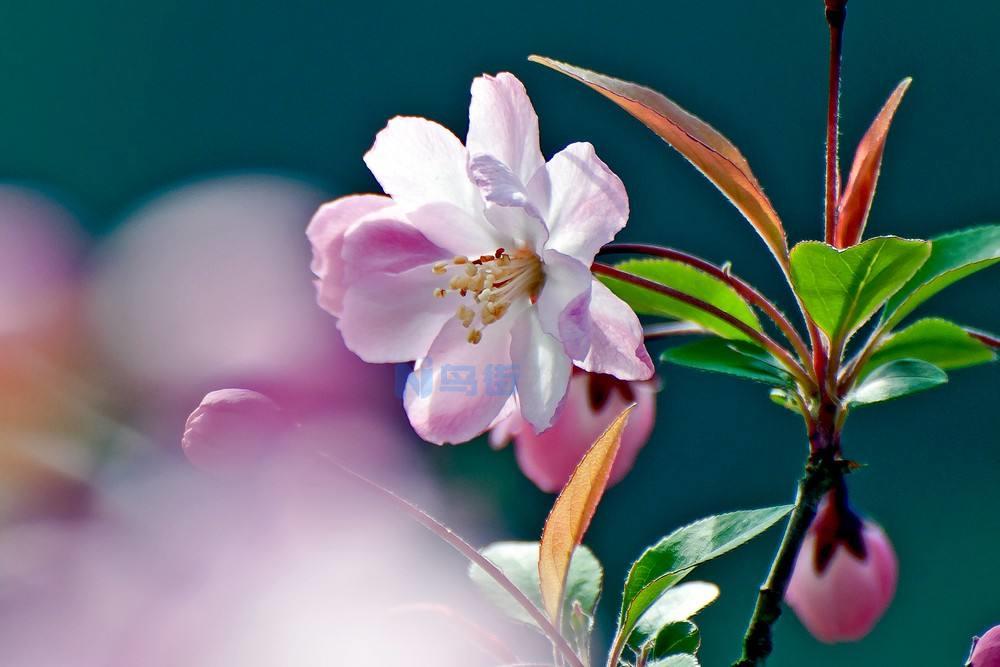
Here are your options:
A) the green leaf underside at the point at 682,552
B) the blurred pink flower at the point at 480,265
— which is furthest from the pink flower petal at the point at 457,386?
the green leaf underside at the point at 682,552

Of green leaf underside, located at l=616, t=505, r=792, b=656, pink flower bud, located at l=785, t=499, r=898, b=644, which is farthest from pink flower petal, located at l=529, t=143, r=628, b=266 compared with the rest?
pink flower bud, located at l=785, t=499, r=898, b=644

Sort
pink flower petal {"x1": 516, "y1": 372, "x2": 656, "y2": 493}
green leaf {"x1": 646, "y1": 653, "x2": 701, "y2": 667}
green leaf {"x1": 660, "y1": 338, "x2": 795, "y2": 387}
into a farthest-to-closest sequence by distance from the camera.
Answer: pink flower petal {"x1": 516, "y1": 372, "x2": 656, "y2": 493} → green leaf {"x1": 660, "y1": 338, "x2": 795, "y2": 387} → green leaf {"x1": 646, "y1": 653, "x2": 701, "y2": 667}

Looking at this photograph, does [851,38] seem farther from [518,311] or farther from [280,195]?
[518,311]

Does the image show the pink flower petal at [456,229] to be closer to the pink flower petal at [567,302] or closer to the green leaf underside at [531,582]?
the pink flower petal at [567,302]

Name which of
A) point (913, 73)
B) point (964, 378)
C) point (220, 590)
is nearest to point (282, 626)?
point (220, 590)

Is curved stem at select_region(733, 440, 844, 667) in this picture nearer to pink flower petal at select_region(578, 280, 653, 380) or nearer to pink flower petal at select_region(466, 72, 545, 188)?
pink flower petal at select_region(578, 280, 653, 380)

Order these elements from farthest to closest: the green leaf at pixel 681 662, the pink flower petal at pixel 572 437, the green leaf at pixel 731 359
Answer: the pink flower petal at pixel 572 437
the green leaf at pixel 731 359
the green leaf at pixel 681 662
